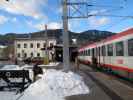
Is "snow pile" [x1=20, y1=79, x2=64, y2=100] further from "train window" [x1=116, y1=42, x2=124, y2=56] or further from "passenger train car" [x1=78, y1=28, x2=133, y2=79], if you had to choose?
"train window" [x1=116, y1=42, x2=124, y2=56]

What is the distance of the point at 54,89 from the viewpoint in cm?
1479

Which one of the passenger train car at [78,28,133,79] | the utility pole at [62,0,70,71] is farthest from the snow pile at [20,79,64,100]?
the utility pole at [62,0,70,71]

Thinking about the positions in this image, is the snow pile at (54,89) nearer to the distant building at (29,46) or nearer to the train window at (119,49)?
the train window at (119,49)

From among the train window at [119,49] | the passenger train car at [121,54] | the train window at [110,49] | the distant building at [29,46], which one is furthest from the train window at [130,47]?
the distant building at [29,46]

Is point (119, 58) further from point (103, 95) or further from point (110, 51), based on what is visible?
point (103, 95)

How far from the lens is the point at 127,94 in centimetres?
1423

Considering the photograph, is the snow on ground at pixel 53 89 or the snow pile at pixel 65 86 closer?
the snow on ground at pixel 53 89

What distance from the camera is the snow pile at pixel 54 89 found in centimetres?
1363

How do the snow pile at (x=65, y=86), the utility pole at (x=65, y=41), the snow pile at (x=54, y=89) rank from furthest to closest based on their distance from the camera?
1. the utility pole at (x=65, y=41)
2. the snow pile at (x=65, y=86)
3. the snow pile at (x=54, y=89)

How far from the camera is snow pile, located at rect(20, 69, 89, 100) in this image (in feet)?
44.7

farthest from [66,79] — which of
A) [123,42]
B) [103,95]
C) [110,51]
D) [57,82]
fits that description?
[110,51]

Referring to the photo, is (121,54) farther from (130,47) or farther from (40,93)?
(40,93)

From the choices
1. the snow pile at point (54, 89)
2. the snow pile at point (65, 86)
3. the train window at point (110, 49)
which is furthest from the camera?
the train window at point (110, 49)

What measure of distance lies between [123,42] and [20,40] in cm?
9845
